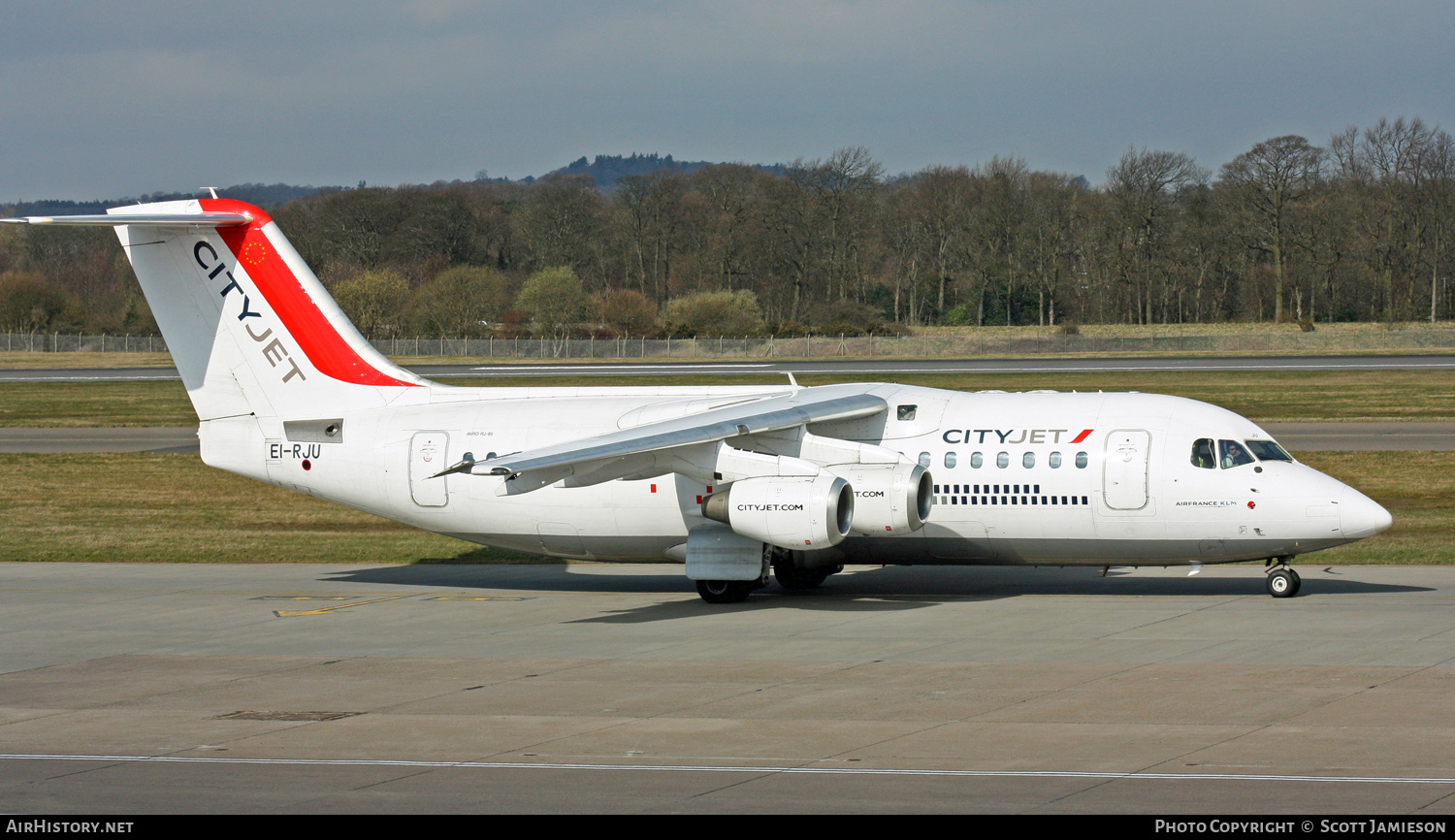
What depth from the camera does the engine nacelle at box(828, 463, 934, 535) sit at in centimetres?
2106

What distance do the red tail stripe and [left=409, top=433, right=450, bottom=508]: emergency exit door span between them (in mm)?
1869

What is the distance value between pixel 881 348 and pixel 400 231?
64.7m

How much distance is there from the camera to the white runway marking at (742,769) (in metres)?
11.4

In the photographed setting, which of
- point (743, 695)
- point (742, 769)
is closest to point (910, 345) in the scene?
point (743, 695)

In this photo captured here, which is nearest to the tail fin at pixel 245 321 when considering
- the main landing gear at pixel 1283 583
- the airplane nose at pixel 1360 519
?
the main landing gear at pixel 1283 583

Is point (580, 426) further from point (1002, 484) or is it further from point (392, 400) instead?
point (1002, 484)

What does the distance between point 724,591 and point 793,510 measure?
251 cm

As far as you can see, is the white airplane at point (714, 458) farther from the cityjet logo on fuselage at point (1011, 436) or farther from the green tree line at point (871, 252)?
the green tree line at point (871, 252)

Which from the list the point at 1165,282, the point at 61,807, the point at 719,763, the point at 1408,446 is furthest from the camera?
the point at 1165,282

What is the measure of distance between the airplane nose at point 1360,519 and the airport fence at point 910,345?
70522 mm

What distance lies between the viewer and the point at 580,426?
2362cm

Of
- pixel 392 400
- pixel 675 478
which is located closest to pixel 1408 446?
pixel 675 478

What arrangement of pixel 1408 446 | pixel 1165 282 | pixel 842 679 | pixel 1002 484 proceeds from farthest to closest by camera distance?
pixel 1165 282, pixel 1408 446, pixel 1002 484, pixel 842 679

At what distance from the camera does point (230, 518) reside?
34.2m
